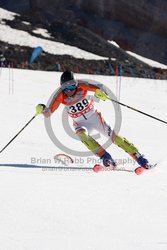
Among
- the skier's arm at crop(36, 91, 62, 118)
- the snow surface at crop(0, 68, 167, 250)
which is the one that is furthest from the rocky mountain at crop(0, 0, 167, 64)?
the skier's arm at crop(36, 91, 62, 118)

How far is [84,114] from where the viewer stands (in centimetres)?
752

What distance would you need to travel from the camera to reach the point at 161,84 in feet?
67.3

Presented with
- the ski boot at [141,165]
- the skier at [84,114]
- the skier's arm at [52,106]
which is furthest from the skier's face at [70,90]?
the ski boot at [141,165]

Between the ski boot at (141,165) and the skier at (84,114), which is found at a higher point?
the skier at (84,114)

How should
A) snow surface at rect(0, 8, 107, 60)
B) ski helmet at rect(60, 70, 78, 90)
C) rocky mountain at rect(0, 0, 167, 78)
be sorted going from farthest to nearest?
rocky mountain at rect(0, 0, 167, 78) < snow surface at rect(0, 8, 107, 60) < ski helmet at rect(60, 70, 78, 90)

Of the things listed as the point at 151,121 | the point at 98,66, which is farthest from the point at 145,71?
the point at 151,121

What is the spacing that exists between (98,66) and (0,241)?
23.1 metres

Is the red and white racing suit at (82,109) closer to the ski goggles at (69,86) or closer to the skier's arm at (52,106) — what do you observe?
the skier's arm at (52,106)

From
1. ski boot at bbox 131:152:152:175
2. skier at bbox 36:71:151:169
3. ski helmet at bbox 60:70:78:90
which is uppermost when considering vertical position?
ski helmet at bbox 60:70:78:90

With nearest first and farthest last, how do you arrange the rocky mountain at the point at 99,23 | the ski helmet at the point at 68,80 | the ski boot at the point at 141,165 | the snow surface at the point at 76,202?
1. the snow surface at the point at 76,202
2. the ski boot at the point at 141,165
3. the ski helmet at the point at 68,80
4. the rocky mountain at the point at 99,23

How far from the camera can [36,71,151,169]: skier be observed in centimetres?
733

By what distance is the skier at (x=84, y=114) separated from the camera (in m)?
7.33

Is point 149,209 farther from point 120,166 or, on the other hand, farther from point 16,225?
point 120,166

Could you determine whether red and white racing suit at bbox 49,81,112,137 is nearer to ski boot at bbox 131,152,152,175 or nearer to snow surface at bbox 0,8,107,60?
ski boot at bbox 131,152,152,175
